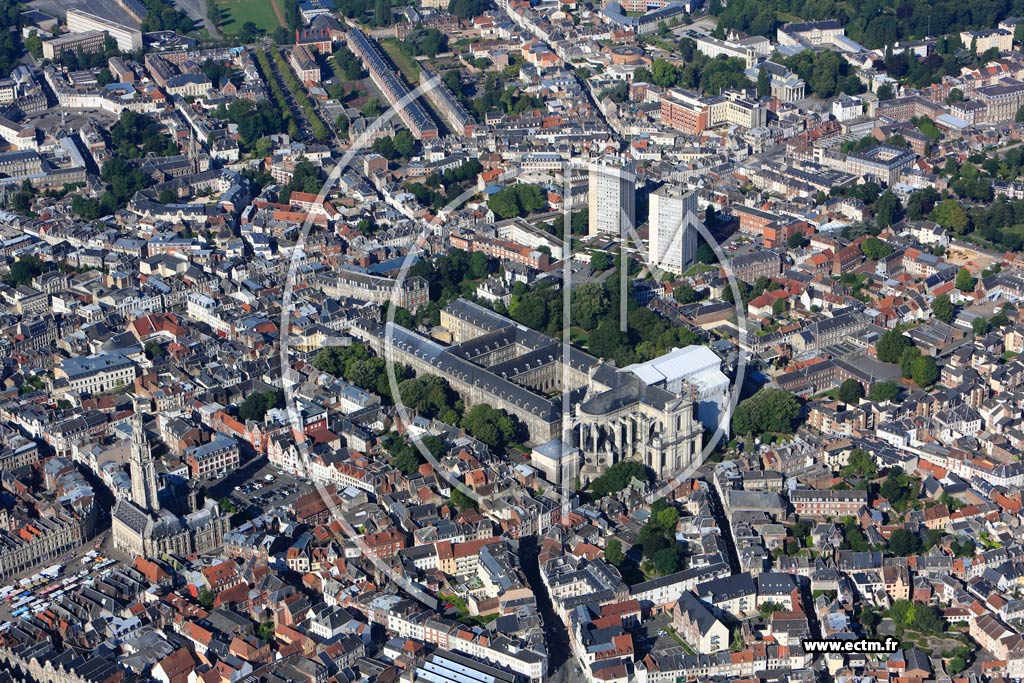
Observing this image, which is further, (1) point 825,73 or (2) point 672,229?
(1) point 825,73

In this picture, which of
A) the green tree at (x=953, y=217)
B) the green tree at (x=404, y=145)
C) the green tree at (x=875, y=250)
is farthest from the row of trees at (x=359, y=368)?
the green tree at (x=953, y=217)

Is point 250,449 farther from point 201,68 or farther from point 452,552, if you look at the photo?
point 201,68

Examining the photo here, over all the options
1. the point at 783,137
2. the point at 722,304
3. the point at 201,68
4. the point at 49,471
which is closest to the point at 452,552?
the point at 49,471

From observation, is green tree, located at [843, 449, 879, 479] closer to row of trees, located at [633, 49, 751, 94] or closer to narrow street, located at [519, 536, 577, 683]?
narrow street, located at [519, 536, 577, 683]

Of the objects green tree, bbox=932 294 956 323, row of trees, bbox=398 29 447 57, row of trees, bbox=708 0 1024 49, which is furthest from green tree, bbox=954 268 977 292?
row of trees, bbox=398 29 447 57

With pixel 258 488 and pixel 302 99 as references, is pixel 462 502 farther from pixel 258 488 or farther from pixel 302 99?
pixel 302 99

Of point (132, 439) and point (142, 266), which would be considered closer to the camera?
point (132, 439)

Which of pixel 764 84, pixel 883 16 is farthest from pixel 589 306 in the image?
pixel 883 16
